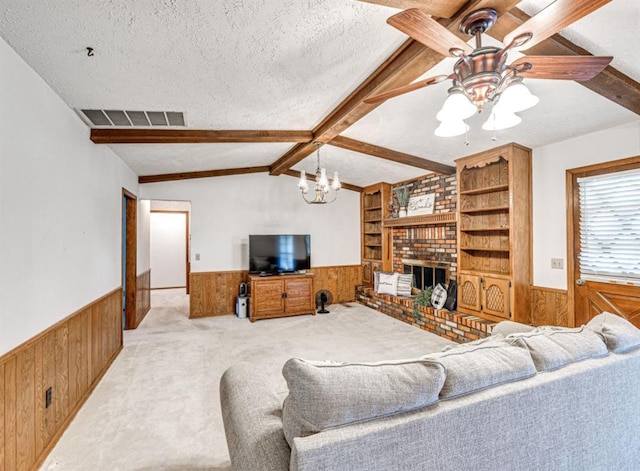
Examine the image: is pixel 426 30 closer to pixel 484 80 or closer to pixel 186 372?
pixel 484 80

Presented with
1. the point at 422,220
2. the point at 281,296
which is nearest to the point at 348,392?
the point at 422,220

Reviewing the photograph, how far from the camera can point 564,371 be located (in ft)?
4.42

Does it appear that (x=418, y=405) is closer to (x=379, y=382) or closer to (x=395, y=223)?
(x=379, y=382)

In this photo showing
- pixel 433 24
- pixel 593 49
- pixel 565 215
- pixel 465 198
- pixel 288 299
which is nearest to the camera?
pixel 433 24

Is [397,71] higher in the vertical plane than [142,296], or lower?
higher

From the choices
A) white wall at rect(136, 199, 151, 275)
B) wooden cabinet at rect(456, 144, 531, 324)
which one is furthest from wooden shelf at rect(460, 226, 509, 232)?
white wall at rect(136, 199, 151, 275)

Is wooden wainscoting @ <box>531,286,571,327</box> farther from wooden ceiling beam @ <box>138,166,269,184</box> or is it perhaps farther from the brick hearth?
wooden ceiling beam @ <box>138,166,269,184</box>

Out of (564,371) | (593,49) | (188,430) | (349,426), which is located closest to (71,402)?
(188,430)

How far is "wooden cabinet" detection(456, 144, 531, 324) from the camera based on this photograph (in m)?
3.62

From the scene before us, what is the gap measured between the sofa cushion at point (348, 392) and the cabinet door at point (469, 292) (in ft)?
10.8

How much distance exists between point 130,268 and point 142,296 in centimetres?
78

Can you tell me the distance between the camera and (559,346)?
4.69ft

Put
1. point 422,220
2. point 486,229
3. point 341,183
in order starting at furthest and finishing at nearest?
point 341,183 → point 422,220 → point 486,229

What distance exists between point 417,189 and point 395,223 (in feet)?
Answer: 2.26
